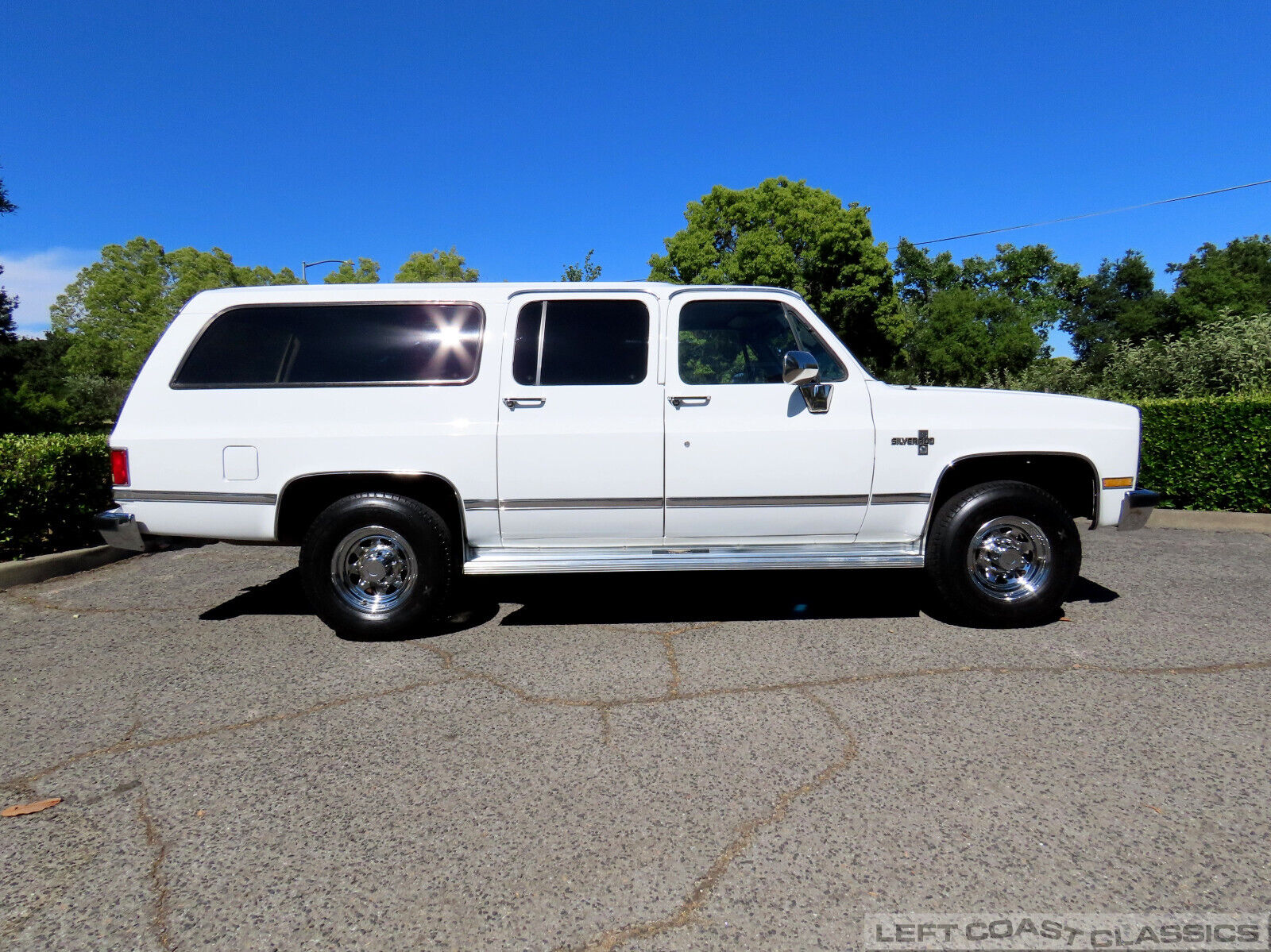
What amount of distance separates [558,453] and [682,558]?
0.95 metres

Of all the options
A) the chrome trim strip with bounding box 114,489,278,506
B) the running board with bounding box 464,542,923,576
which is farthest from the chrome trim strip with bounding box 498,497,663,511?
the chrome trim strip with bounding box 114,489,278,506

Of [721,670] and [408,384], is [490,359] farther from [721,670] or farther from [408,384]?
[721,670]

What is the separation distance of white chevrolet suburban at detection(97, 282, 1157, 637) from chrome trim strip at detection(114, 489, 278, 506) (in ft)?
0.04

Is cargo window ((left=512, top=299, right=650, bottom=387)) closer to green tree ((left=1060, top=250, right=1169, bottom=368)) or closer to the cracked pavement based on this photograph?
the cracked pavement

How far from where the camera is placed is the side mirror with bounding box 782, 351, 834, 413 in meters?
4.23

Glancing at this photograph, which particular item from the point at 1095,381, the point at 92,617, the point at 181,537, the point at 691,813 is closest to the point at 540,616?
the point at 181,537

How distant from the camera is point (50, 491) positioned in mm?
6426

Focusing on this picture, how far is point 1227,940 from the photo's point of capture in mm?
1954

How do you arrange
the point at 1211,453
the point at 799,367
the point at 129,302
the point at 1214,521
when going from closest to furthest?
the point at 799,367, the point at 1214,521, the point at 1211,453, the point at 129,302

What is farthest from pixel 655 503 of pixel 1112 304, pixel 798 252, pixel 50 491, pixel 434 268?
pixel 1112 304

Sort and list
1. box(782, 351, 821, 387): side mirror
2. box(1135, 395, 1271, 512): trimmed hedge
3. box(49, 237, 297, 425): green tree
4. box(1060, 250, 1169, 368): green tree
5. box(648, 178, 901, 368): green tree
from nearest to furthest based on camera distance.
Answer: box(782, 351, 821, 387): side mirror → box(1135, 395, 1271, 512): trimmed hedge → box(648, 178, 901, 368): green tree → box(49, 237, 297, 425): green tree → box(1060, 250, 1169, 368): green tree

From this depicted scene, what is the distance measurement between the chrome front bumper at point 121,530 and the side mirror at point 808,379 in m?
3.90

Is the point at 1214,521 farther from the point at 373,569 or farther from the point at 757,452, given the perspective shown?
the point at 373,569

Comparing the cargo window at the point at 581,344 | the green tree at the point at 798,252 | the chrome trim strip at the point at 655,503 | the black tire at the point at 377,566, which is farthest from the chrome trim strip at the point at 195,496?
the green tree at the point at 798,252
